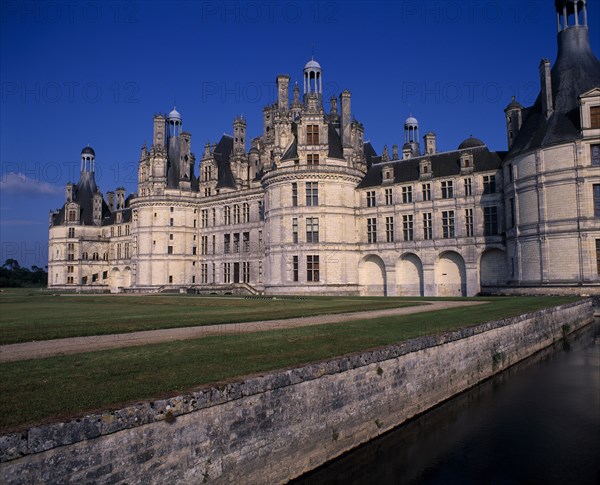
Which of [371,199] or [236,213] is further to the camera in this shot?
[236,213]

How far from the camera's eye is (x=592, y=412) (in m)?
13.6

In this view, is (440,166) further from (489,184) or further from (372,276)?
(372,276)

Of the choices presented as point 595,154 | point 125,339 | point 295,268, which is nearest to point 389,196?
point 295,268

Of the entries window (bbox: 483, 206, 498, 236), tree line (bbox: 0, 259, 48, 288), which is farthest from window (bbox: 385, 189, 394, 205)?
tree line (bbox: 0, 259, 48, 288)

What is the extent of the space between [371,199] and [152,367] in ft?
138

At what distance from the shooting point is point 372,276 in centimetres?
5022

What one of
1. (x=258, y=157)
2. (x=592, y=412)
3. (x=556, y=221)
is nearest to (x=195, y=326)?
(x=592, y=412)

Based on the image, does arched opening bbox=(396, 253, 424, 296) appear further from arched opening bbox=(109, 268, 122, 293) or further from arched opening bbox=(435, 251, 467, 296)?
arched opening bbox=(109, 268, 122, 293)

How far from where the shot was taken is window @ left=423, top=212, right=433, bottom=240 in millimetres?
46844

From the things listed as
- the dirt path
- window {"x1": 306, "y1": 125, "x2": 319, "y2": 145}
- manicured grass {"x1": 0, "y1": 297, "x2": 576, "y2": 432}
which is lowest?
manicured grass {"x1": 0, "y1": 297, "x2": 576, "y2": 432}

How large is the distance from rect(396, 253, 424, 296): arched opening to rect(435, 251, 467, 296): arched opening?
1.72m

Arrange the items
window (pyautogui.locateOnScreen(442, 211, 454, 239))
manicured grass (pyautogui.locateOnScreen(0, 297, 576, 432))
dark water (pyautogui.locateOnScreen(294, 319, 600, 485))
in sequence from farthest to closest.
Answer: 1. window (pyautogui.locateOnScreen(442, 211, 454, 239))
2. dark water (pyautogui.locateOnScreen(294, 319, 600, 485))
3. manicured grass (pyautogui.locateOnScreen(0, 297, 576, 432))

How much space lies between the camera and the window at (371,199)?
164 ft

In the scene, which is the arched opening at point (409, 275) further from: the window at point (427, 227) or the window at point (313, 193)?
the window at point (313, 193)
